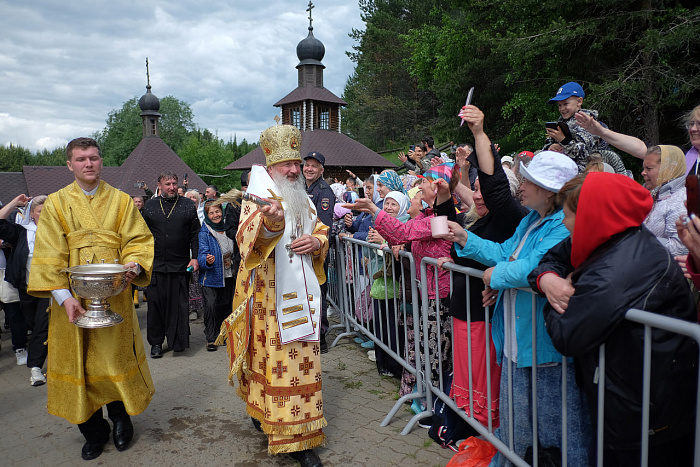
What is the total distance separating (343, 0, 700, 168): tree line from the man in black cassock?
379 inches

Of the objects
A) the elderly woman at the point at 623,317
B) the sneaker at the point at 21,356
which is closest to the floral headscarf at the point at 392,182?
the elderly woman at the point at 623,317

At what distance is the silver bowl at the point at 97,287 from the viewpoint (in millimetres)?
3248

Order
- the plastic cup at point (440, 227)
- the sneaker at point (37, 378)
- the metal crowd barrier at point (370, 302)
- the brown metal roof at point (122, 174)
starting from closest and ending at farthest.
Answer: the plastic cup at point (440, 227) < the metal crowd barrier at point (370, 302) < the sneaker at point (37, 378) < the brown metal roof at point (122, 174)

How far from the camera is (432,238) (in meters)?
3.75

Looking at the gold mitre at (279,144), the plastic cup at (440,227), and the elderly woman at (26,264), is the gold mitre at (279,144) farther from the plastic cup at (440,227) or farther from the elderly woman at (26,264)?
the elderly woman at (26,264)

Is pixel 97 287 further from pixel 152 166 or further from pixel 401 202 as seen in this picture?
pixel 152 166

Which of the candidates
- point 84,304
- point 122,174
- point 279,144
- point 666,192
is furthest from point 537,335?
point 122,174

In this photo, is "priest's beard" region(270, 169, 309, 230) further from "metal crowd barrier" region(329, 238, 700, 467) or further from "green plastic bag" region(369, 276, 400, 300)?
"green plastic bag" region(369, 276, 400, 300)

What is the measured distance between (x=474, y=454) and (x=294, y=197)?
2.13 m

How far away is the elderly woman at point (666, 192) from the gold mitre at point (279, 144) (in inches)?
96.2

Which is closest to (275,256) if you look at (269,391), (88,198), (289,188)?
(289,188)

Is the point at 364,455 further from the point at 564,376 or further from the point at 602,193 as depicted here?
the point at 602,193

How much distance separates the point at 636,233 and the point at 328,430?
9.49ft

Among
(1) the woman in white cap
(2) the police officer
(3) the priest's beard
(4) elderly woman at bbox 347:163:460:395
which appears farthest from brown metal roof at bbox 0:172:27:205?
(1) the woman in white cap
